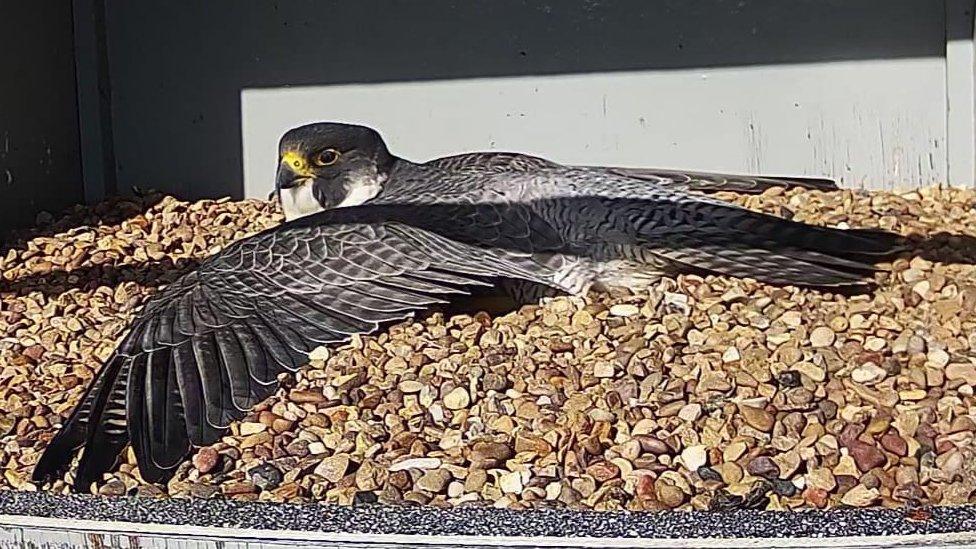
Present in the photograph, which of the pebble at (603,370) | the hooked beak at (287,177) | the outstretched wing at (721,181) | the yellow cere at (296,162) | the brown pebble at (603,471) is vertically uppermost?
the yellow cere at (296,162)

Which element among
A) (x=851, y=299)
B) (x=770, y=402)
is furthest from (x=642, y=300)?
(x=770, y=402)

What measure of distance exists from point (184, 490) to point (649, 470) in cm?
68

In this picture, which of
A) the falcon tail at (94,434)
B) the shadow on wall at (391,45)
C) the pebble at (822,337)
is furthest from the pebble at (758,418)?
the shadow on wall at (391,45)

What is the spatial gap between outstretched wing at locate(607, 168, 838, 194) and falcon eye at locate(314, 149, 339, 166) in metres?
0.76

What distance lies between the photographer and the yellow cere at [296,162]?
291 cm

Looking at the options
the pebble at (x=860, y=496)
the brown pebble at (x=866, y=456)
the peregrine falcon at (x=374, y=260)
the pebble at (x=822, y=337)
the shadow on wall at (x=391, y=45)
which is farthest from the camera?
the shadow on wall at (x=391, y=45)

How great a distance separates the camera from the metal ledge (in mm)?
1232

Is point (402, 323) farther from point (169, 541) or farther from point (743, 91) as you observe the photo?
point (743, 91)

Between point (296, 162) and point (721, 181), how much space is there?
1.19 meters

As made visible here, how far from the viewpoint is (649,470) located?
180 centimetres

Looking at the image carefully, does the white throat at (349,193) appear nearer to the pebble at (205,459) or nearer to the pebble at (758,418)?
the pebble at (205,459)

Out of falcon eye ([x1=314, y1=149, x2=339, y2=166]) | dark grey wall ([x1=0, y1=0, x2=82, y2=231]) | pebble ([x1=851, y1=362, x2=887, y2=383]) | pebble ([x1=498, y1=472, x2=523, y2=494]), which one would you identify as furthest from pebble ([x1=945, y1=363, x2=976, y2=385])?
dark grey wall ([x1=0, y1=0, x2=82, y2=231])

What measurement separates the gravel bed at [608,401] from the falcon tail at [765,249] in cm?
4

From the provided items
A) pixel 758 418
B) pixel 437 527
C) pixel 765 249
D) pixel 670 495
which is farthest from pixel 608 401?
pixel 437 527
